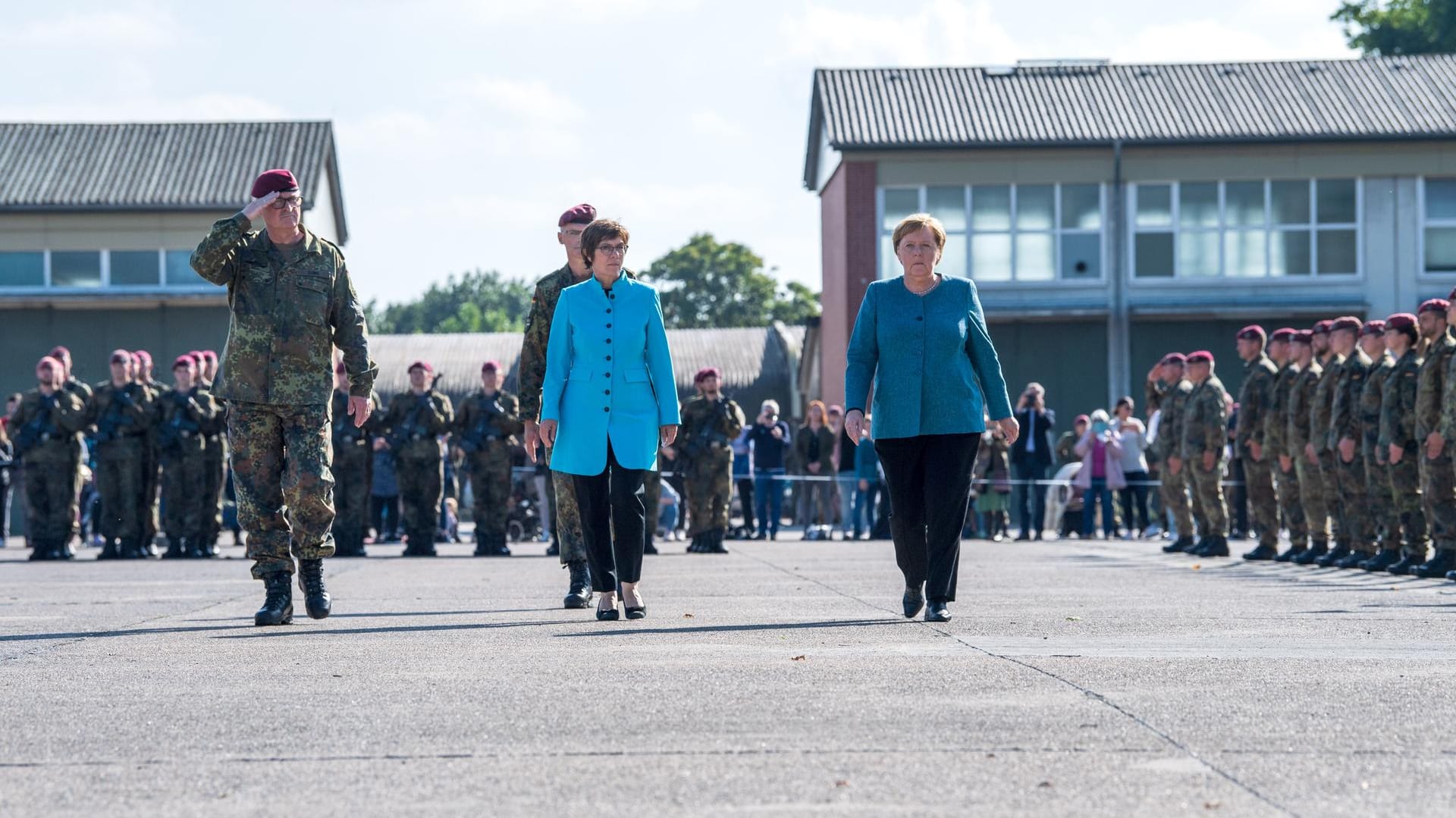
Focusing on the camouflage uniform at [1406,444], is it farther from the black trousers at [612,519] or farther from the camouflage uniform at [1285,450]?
the black trousers at [612,519]

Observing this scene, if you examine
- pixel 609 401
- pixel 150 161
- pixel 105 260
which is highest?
pixel 150 161

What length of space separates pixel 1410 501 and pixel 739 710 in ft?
33.6

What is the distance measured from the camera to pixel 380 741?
17.7 ft

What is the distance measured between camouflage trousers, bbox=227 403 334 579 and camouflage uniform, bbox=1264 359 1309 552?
9845mm

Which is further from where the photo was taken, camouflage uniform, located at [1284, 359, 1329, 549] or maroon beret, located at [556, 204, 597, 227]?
camouflage uniform, located at [1284, 359, 1329, 549]

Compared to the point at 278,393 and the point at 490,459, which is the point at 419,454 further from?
the point at 278,393

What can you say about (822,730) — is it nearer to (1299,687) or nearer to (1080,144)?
(1299,687)

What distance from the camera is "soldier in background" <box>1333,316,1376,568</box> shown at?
15.7 metres

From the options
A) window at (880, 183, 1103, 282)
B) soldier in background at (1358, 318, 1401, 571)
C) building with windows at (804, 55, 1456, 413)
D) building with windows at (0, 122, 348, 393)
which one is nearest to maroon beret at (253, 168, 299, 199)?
soldier in background at (1358, 318, 1401, 571)

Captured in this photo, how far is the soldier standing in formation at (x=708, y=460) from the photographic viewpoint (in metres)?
21.5

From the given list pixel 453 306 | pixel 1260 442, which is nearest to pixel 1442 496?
pixel 1260 442

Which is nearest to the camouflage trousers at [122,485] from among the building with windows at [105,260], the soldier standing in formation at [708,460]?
the soldier standing in formation at [708,460]

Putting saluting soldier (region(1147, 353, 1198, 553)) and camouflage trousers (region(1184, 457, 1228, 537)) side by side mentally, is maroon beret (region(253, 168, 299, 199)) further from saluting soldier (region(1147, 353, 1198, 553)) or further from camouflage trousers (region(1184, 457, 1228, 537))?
saluting soldier (region(1147, 353, 1198, 553))

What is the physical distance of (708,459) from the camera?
72.6ft
